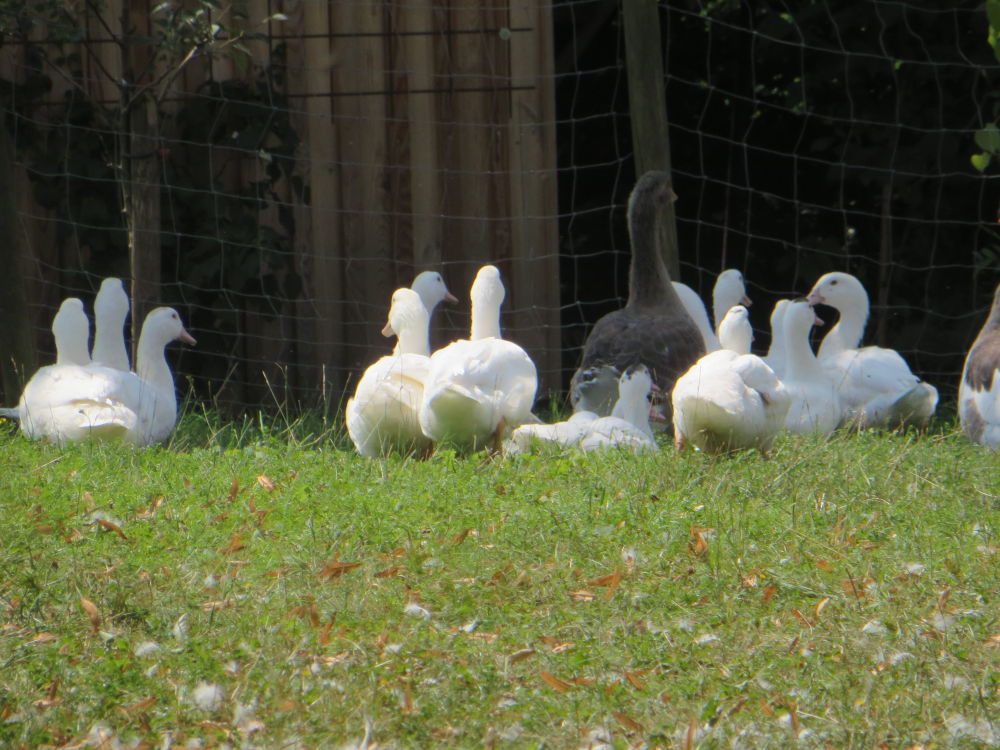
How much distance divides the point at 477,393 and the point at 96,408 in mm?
1589

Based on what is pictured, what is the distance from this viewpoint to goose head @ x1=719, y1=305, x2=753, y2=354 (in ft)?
21.6

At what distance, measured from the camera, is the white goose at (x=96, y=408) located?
5934 mm

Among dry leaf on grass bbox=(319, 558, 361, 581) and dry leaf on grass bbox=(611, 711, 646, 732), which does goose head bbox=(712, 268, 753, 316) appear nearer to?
dry leaf on grass bbox=(319, 558, 361, 581)

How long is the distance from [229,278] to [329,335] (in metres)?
0.60

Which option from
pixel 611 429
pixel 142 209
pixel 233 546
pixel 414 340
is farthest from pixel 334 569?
pixel 142 209

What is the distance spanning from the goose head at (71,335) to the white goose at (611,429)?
80.6 inches

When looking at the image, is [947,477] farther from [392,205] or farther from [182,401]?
[182,401]

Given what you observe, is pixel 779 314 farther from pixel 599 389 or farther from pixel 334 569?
pixel 334 569

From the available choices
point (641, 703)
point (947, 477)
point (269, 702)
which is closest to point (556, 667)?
point (641, 703)

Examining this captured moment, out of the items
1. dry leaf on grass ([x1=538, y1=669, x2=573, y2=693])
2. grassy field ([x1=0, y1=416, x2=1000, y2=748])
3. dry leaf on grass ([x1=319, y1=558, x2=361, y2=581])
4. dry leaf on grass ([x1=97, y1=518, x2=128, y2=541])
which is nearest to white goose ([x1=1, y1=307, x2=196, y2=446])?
grassy field ([x1=0, y1=416, x2=1000, y2=748])

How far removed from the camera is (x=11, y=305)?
263 inches

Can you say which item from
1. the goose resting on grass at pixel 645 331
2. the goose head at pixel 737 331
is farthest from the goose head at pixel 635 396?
the goose head at pixel 737 331

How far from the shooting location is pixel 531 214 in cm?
757

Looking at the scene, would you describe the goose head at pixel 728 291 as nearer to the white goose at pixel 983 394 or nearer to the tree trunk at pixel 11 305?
the white goose at pixel 983 394
